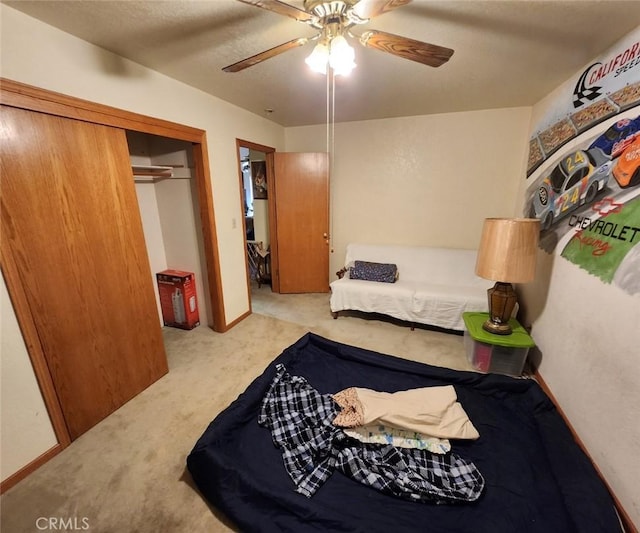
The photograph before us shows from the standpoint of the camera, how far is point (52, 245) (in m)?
1.45

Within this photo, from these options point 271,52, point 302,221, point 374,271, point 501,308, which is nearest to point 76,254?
point 271,52

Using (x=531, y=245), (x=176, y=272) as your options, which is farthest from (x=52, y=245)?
(x=531, y=245)

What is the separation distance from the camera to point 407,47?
116cm

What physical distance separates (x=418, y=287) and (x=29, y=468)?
10.0 ft

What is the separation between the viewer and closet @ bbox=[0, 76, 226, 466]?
4.32ft

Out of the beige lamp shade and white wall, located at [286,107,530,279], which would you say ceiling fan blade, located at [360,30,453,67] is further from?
white wall, located at [286,107,530,279]

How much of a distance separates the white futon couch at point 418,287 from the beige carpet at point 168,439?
0.72ft

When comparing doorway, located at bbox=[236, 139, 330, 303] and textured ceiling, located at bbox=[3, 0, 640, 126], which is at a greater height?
textured ceiling, located at bbox=[3, 0, 640, 126]

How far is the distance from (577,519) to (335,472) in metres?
0.96

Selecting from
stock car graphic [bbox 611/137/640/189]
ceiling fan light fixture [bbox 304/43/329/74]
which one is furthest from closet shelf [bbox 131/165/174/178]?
stock car graphic [bbox 611/137/640/189]

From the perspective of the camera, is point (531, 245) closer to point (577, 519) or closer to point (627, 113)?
point (627, 113)

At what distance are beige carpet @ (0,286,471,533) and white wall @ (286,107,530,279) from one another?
1.35 meters

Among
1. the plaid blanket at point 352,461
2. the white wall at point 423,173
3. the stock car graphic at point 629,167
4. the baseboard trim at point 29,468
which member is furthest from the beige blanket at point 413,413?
the white wall at point 423,173

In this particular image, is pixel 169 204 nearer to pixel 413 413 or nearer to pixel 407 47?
pixel 407 47
